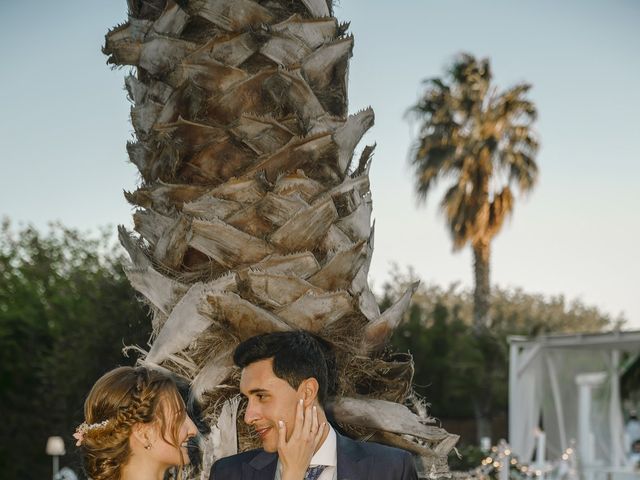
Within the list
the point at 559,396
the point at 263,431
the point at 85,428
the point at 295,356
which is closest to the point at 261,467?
the point at 263,431

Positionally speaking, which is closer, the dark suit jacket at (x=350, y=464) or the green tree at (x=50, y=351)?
the dark suit jacket at (x=350, y=464)

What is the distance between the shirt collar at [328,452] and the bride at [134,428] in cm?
40

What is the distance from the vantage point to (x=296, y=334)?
267cm

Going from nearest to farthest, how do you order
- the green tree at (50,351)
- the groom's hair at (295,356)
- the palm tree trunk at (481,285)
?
the groom's hair at (295,356)
the green tree at (50,351)
the palm tree trunk at (481,285)

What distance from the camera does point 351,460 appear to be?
2.82 m

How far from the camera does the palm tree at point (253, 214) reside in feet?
8.75

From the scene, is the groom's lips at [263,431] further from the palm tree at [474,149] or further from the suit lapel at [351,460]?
the palm tree at [474,149]

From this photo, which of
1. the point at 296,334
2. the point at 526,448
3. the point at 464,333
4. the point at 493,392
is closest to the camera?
the point at 296,334

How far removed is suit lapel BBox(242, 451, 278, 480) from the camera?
276cm

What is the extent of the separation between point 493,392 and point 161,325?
25322 mm

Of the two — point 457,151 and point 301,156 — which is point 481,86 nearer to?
point 457,151

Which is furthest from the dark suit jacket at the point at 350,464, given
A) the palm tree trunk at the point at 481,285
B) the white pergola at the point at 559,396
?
the palm tree trunk at the point at 481,285

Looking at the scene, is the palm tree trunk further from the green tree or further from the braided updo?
the braided updo

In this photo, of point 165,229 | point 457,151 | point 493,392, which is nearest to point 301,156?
point 165,229
